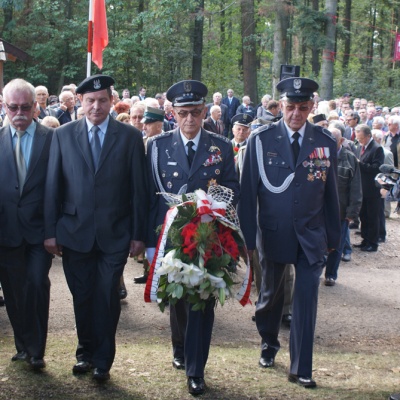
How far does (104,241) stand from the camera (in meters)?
5.14

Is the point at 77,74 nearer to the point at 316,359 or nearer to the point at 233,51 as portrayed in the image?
the point at 233,51

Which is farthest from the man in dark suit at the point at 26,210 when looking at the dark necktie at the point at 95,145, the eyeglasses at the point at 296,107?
the eyeglasses at the point at 296,107

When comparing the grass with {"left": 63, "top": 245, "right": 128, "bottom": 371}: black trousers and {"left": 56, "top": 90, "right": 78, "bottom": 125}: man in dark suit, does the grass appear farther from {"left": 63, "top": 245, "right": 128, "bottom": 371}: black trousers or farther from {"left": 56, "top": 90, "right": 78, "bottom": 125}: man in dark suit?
{"left": 56, "top": 90, "right": 78, "bottom": 125}: man in dark suit

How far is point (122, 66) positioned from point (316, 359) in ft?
85.9

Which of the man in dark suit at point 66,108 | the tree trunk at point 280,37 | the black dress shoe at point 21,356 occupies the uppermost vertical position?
the tree trunk at point 280,37

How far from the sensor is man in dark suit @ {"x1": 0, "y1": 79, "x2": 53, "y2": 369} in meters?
5.28

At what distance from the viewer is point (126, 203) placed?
207 inches

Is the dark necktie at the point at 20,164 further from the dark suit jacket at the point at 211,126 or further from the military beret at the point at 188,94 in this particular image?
the dark suit jacket at the point at 211,126

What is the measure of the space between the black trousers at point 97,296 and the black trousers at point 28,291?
0.22 metres

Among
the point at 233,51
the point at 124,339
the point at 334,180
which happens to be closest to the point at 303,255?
the point at 334,180

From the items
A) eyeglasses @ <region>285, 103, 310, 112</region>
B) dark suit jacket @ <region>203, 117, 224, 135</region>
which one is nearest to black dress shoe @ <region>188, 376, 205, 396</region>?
eyeglasses @ <region>285, 103, 310, 112</region>

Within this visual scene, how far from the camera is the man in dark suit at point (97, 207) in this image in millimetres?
5133

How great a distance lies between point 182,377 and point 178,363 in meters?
0.23

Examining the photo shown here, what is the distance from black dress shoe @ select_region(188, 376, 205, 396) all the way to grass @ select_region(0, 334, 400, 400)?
51 mm
